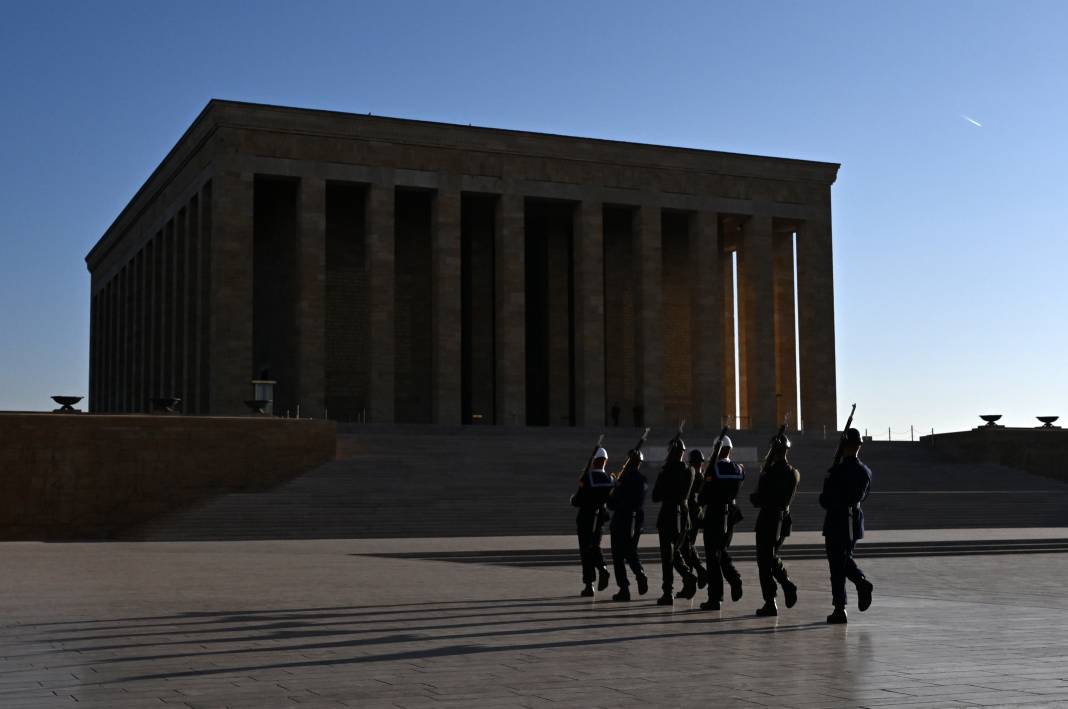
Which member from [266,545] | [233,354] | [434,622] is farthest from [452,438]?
[434,622]

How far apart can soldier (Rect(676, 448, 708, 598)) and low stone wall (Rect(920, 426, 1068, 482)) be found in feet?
86.4

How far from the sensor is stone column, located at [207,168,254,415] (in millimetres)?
41031

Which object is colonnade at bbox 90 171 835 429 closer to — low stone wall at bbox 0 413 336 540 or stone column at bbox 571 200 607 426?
stone column at bbox 571 200 607 426

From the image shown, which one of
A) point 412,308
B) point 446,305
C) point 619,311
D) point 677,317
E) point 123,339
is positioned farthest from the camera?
point 123,339

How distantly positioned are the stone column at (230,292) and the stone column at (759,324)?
18.0 meters

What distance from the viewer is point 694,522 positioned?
1299 cm

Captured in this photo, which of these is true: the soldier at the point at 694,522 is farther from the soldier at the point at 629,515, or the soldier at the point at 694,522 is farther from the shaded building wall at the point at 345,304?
the shaded building wall at the point at 345,304

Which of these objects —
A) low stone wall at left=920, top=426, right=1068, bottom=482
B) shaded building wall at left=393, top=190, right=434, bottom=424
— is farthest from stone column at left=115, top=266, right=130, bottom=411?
low stone wall at left=920, top=426, right=1068, bottom=482

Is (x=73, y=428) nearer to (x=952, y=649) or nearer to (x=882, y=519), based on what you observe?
(x=882, y=519)

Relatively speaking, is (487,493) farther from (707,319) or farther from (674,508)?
(707,319)

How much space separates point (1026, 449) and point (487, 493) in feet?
56.0

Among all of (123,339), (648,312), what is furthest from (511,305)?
(123,339)

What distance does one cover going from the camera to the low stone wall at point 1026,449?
3697 cm

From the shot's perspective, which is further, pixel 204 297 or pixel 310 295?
pixel 204 297
